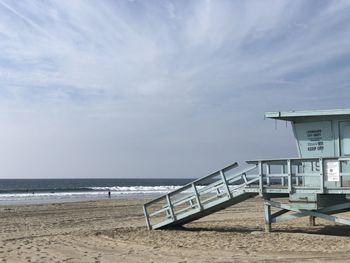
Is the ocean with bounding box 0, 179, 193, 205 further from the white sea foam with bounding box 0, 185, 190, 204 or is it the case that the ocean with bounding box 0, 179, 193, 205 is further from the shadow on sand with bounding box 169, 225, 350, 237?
the shadow on sand with bounding box 169, 225, 350, 237

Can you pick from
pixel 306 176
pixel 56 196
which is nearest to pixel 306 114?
pixel 306 176

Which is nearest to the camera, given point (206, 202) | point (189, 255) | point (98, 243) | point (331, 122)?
point (189, 255)

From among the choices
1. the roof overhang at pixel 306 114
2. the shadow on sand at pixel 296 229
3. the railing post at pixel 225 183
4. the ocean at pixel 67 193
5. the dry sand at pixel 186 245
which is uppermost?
the roof overhang at pixel 306 114

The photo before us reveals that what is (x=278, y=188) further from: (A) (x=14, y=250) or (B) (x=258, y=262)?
(A) (x=14, y=250)

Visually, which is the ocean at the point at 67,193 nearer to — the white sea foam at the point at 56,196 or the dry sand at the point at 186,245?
the white sea foam at the point at 56,196

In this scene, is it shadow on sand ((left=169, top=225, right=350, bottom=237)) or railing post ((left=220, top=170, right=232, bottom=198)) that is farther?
shadow on sand ((left=169, top=225, right=350, bottom=237))

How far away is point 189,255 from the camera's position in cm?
1111

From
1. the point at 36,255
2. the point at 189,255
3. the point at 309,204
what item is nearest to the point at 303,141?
the point at 309,204

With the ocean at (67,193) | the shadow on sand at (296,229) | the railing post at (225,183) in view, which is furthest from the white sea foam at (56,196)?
the railing post at (225,183)

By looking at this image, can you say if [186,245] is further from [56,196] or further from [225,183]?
[56,196]

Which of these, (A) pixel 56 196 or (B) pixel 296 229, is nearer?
(B) pixel 296 229

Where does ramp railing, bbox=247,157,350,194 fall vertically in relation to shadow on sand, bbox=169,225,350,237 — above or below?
above

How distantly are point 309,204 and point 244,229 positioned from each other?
3368 millimetres

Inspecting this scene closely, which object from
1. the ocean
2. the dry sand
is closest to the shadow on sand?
the dry sand
